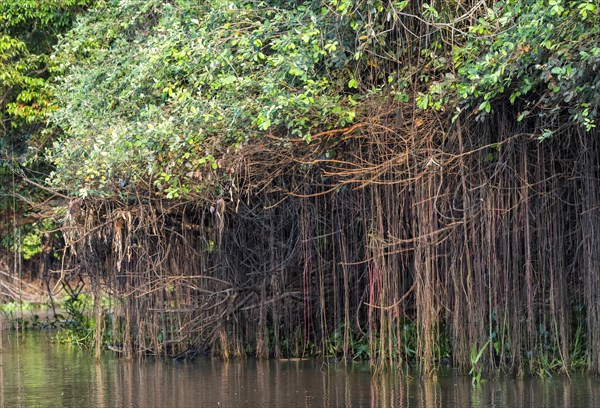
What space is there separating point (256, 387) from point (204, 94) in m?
3.74

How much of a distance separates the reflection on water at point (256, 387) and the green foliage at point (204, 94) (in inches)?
90.4

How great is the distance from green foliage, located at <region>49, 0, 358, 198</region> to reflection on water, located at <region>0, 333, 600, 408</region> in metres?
2.30

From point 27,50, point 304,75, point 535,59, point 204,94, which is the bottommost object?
point 535,59

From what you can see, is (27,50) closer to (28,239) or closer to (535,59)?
(28,239)

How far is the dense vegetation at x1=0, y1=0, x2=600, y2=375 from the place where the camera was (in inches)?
429

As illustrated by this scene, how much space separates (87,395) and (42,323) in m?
11.0

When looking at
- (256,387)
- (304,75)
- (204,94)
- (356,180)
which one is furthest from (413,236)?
(204,94)

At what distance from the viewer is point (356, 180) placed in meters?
11.5

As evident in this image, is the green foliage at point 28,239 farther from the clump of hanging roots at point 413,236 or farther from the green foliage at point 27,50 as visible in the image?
the clump of hanging roots at point 413,236

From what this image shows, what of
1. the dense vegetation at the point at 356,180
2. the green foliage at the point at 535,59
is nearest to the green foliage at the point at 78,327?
the dense vegetation at the point at 356,180

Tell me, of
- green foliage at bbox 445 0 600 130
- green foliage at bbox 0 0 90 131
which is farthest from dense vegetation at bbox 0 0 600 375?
green foliage at bbox 0 0 90 131

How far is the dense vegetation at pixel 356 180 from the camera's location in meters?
10.9

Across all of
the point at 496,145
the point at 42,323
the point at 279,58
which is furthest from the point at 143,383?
the point at 42,323

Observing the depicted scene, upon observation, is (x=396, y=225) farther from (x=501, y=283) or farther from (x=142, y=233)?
(x=142, y=233)
